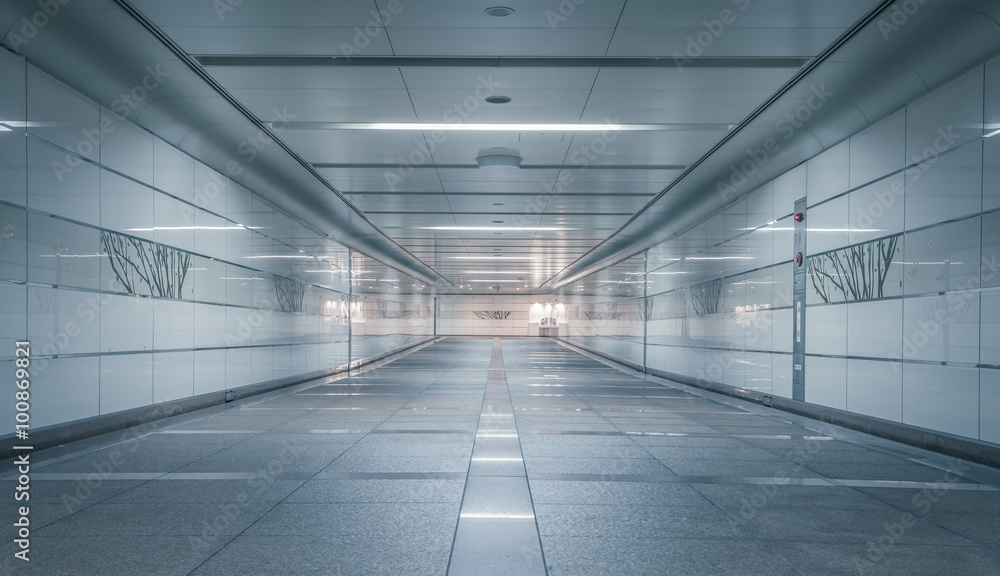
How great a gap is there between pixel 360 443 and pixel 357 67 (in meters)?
4.63

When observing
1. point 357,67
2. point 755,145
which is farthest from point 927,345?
point 357,67

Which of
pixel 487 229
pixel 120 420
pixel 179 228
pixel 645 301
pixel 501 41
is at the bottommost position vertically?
pixel 120 420

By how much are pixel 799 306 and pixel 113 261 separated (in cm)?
1091

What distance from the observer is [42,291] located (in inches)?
321

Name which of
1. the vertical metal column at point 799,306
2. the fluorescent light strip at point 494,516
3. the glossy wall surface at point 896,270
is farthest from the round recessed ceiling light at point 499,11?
the vertical metal column at point 799,306

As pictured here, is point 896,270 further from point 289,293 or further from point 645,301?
point 645,301

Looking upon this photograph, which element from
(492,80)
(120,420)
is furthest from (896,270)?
(120,420)

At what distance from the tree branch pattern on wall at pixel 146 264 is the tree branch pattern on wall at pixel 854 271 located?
10.6 metres

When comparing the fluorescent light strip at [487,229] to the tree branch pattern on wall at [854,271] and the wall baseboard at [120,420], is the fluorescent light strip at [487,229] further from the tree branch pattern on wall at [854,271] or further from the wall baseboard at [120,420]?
the tree branch pattern on wall at [854,271]

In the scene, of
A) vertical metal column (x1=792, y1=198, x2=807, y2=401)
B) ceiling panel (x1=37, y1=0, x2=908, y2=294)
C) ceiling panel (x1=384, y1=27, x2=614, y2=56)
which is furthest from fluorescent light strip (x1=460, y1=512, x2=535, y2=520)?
vertical metal column (x1=792, y1=198, x2=807, y2=401)

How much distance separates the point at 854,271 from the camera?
35.2 ft

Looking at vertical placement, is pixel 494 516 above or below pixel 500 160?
below

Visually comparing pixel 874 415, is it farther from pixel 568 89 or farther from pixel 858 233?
pixel 568 89

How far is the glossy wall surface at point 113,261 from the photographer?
7.82m
